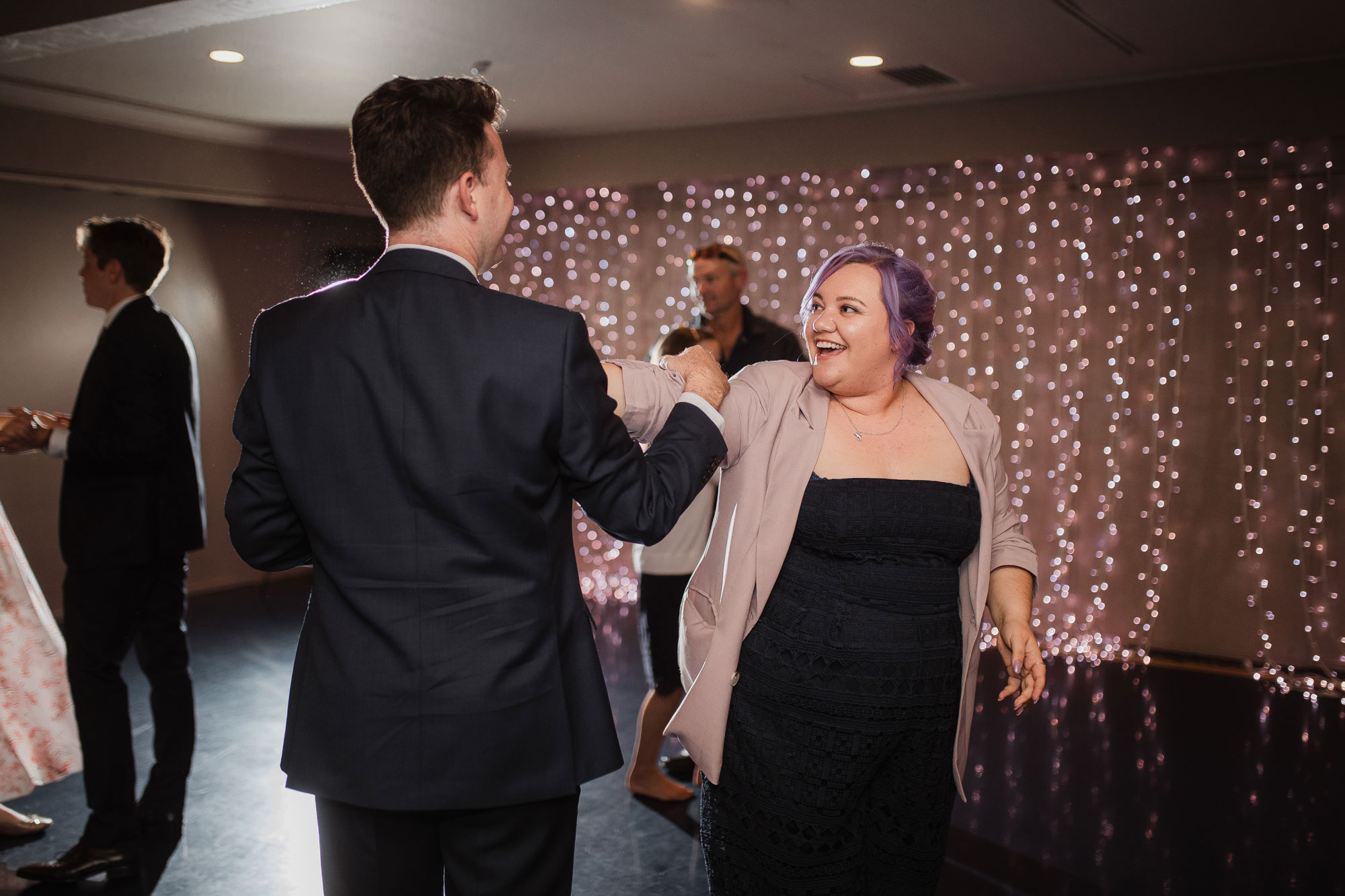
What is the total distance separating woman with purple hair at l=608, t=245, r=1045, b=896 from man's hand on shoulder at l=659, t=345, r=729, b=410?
13 centimetres

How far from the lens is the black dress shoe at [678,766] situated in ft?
11.0

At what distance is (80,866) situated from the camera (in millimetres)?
2625

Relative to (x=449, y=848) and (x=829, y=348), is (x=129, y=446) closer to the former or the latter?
(x=449, y=848)

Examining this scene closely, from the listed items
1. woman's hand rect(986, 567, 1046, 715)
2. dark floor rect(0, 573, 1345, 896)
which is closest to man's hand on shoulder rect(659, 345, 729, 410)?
woman's hand rect(986, 567, 1046, 715)

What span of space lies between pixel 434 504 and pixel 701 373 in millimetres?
489

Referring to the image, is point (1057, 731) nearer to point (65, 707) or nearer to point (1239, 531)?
point (1239, 531)

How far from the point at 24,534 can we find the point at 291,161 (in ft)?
4.92

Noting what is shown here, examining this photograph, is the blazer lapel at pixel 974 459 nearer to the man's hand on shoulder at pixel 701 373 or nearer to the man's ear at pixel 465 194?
the man's hand on shoulder at pixel 701 373

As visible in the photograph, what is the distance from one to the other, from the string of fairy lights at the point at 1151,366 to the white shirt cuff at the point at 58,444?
212 centimetres

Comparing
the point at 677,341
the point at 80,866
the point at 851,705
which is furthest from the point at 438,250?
the point at 80,866

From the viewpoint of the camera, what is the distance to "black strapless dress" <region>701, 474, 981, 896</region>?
5.54 ft

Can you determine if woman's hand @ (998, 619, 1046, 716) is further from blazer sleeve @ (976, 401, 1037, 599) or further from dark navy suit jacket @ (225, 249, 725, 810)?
dark navy suit jacket @ (225, 249, 725, 810)

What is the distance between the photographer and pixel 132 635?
9.22ft

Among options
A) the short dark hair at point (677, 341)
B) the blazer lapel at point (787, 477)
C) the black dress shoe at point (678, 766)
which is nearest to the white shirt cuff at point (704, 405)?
the blazer lapel at point (787, 477)
